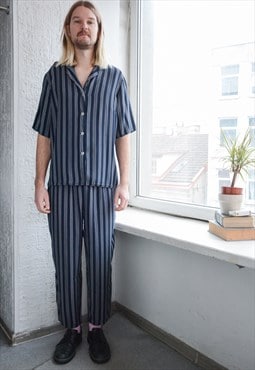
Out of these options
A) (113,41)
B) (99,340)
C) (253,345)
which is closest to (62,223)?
(99,340)

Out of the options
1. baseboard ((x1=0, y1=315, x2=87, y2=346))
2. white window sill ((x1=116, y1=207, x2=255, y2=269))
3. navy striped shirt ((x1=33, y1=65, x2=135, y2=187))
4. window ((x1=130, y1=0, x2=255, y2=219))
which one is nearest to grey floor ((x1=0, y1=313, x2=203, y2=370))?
baseboard ((x1=0, y1=315, x2=87, y2=346))

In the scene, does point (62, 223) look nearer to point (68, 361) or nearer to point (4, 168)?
point (4, 168)

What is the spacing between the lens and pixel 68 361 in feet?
4.72

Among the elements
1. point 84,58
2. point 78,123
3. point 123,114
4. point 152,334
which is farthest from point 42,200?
point 152,334

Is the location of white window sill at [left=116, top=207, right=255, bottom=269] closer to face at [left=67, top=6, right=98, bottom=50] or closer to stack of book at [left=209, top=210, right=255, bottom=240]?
stack of book at [left=209, top=210, right=255, bottom=240]

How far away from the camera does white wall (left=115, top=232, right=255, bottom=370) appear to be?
4.20 feet

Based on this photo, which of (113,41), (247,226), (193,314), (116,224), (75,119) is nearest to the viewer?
(247,226)

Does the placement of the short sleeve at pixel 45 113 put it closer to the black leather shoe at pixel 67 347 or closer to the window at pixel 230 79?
the window at pixel 230 79

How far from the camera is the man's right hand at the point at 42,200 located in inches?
55.4

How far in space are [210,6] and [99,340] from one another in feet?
4.88

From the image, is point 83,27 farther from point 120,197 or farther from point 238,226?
point 238,226

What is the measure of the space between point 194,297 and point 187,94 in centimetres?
Result: 90

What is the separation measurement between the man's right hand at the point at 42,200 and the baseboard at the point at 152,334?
612 mm

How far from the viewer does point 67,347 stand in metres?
1.47
